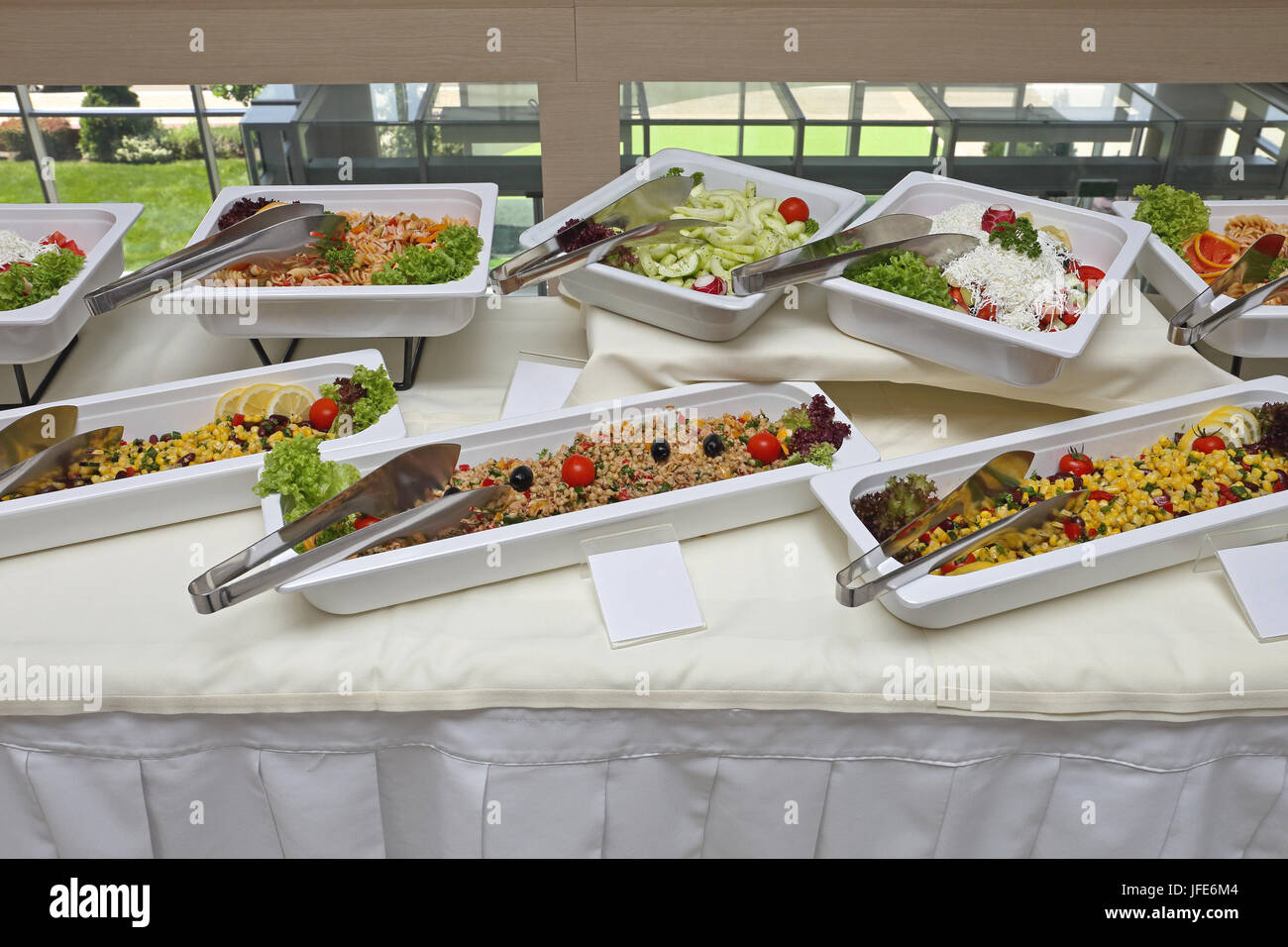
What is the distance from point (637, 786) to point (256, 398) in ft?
2.77

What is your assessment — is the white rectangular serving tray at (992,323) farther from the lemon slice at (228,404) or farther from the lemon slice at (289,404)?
the lemon slice at (228,404)

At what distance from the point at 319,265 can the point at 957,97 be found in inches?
50.3

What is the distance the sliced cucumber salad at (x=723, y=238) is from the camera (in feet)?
5.35

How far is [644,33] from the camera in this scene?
178cm

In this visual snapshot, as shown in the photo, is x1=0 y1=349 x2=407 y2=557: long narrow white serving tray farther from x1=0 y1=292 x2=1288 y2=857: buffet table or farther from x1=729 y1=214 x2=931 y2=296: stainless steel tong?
x1=729 y1=214 x2=931 y2=296: stainless steel tong

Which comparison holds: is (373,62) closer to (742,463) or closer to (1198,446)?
(742,463)

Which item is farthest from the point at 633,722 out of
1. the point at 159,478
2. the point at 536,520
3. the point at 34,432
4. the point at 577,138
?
the point at 577,138

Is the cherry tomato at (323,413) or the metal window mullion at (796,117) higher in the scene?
the metal window mullion at (796,117)

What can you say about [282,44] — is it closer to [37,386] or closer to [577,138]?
[577,138]

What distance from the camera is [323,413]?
149 cm

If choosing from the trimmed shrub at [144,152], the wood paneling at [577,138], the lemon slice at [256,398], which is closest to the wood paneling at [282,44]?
the wood paneling at [577,138]

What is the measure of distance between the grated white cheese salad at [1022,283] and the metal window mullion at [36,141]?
5.84 feet

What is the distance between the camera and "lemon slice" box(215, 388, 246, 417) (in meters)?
1.53

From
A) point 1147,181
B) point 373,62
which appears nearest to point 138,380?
point 373,62
